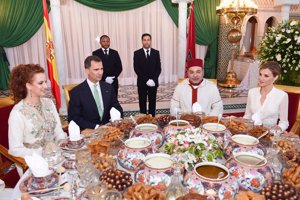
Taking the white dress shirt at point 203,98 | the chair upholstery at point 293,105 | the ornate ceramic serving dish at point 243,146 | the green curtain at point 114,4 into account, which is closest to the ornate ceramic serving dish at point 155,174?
the ornate ceramic serving dish at point 243,146

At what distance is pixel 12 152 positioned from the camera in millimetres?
2385

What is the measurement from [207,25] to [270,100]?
7.46m

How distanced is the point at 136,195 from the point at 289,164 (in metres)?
1.11

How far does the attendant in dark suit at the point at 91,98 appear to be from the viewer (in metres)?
3.29

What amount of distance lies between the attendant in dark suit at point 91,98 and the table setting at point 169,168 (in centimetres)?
116

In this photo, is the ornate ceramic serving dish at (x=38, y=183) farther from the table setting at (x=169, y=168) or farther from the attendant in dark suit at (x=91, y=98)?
the attendant in dark suit at (x=91, y=98)

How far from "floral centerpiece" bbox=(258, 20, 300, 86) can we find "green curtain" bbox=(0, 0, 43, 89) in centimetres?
743

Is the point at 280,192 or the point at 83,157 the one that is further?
the point at 83,157

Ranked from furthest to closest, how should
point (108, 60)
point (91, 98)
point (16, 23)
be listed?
point (16, 23) < point (108, 60) < point (91, 98)

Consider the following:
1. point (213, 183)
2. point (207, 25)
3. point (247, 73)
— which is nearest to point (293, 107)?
point (213, 183)

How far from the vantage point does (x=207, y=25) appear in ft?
32.8

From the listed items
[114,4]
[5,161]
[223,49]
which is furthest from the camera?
[223,49]

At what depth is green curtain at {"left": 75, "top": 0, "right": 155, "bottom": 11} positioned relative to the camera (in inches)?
358

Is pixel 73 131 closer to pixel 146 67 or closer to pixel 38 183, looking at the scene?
pixel 38 183
